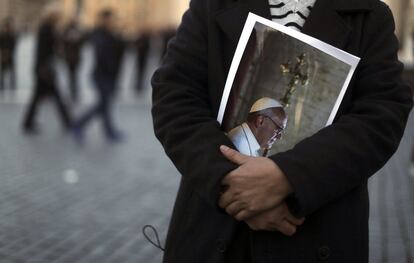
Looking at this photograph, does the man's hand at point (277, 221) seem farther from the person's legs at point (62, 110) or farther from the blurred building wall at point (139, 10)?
the blurred building wall at point (139, 10)

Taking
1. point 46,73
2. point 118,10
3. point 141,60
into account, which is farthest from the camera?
point 118,10

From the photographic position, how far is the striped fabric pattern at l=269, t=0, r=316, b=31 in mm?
1842

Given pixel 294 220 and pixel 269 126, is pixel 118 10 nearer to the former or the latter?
pixel 269 126

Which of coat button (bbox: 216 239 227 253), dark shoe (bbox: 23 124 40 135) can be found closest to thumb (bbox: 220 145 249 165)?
coat button (bbox: 216 239 227 253)

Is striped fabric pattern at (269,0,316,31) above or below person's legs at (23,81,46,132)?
above

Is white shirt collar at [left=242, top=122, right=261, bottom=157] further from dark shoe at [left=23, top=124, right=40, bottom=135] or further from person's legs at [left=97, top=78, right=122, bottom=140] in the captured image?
dark shoe at [left=23, top=124, right=40, bottom=135]

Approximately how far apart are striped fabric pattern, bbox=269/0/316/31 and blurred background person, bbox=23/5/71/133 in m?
8.49

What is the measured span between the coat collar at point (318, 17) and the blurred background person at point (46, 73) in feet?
27.8

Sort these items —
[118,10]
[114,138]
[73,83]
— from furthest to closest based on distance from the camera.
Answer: [118,10] → [73,83] → [114,138]

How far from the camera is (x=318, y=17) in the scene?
5.94ft

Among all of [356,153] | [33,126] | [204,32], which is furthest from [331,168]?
[33,126]

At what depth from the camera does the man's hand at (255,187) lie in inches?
65.4

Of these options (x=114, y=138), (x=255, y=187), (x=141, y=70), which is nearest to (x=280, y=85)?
(x=255, y=187)

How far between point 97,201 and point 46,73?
16.8 feet
